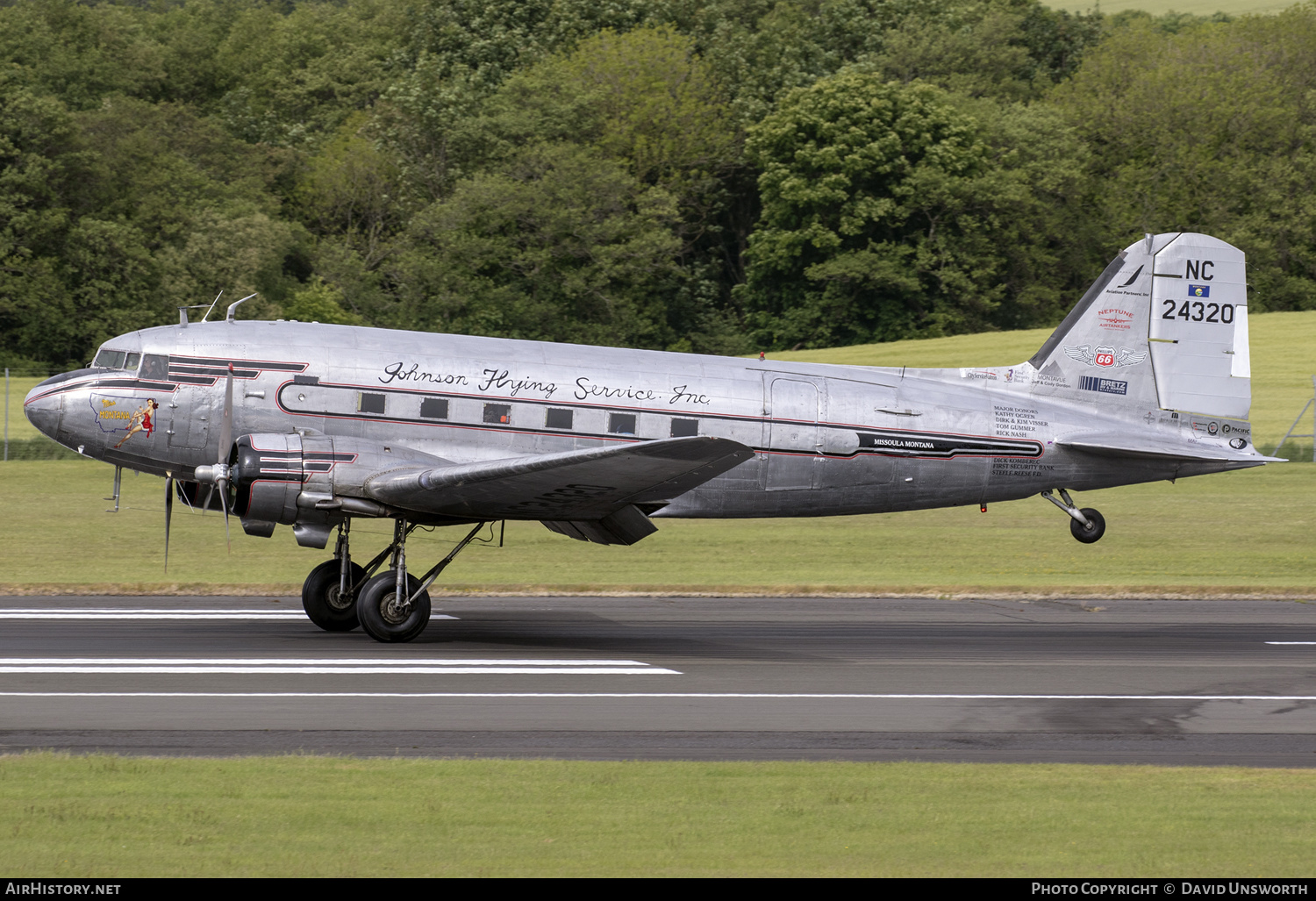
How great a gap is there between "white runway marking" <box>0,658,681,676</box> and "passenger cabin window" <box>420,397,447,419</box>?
11.5ft

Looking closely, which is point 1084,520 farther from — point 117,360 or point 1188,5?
point 1188,5

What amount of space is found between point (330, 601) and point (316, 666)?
9.89 ft

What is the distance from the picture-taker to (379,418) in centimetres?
1953

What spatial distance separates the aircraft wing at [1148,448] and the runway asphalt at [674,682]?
2580 mm

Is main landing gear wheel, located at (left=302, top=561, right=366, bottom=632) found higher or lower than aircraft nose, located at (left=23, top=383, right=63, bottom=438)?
lower

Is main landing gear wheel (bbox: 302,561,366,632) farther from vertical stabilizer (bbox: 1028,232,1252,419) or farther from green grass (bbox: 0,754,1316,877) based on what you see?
vertical stabilizer (bbox: 1028,232,1252,419)

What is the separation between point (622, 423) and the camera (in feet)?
66.1

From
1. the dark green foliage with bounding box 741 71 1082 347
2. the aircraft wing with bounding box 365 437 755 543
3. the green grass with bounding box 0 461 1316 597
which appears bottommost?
the green grass with bounding box 0 461 1316 597

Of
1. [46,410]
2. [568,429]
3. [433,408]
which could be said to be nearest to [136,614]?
[46,410]

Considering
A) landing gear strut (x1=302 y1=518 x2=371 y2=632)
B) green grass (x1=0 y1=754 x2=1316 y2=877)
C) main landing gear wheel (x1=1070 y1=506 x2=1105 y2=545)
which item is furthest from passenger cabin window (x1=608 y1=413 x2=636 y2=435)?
green grass (x1=0 y1=754 x2=1316 y2=877)

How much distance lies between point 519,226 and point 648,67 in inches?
697

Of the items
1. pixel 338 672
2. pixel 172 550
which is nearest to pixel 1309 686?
pixel 338 672

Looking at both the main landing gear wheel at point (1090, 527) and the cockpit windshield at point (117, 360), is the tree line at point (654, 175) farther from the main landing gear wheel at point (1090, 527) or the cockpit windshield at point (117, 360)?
the main landing gear wheel at point (1090, 527)

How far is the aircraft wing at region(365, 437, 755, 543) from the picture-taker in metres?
A: 16.8
